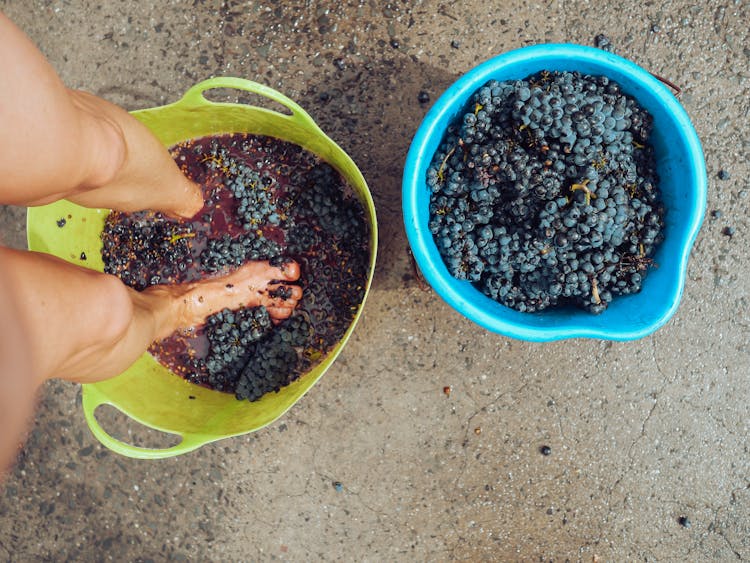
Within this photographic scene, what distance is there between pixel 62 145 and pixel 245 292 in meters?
0.65

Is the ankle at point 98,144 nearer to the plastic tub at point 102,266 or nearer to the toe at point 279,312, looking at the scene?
the plastic tub at point 102,266

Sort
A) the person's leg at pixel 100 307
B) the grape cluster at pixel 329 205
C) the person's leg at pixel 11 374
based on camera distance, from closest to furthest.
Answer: the person's leg at pixel 11 374 < the person's leg at pixel 100 307 < the grape cluster at pixel 329 205

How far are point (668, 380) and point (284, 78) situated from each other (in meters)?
1.39

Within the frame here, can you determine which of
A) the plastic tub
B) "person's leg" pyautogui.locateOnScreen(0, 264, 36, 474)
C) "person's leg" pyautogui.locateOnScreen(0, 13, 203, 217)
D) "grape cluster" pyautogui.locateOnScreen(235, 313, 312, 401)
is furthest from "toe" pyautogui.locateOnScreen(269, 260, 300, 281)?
"person's leg" pyautogui.locateOnScreen(0, 264, 36, 474)

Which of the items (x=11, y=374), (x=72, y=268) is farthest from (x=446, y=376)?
(x=11, y=374)

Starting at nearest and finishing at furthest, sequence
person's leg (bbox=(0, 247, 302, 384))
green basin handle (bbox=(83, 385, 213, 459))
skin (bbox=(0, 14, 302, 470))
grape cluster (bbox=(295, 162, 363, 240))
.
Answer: skin (bbox=(0, 14, 302, 470)), person's leg (bbox=(0, 247, 302, 384)), green basin handle (bbox=(83, 385, 213, 459)), grape cluster (bbox=(295, 162, 363, 240))

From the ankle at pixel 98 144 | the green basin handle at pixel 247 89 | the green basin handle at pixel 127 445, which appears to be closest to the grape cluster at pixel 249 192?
the green basin handle at pixel 247 89

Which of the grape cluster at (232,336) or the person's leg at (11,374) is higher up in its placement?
the person's leg at (11,374)

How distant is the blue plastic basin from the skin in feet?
1.59

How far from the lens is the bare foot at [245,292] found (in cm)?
161

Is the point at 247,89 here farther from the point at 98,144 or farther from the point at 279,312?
the point at 279,312

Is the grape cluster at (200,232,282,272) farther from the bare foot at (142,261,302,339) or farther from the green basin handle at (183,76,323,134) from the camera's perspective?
the green basin handle at (183,76,323,134)

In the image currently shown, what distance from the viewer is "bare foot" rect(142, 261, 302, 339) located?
1608 millimetres

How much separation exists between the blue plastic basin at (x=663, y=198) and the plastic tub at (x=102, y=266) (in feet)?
0.58
